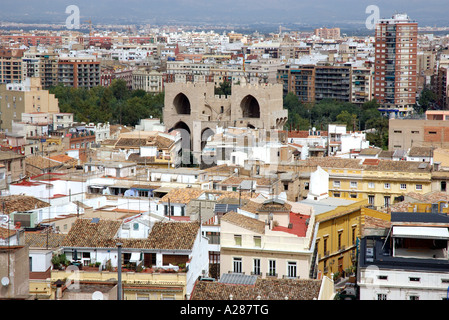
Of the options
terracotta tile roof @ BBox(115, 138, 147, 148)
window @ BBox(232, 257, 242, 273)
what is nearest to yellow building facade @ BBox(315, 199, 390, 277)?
window @ BBox(232, 257, 242, 273)

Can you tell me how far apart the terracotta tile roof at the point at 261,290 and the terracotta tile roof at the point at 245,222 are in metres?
1.13

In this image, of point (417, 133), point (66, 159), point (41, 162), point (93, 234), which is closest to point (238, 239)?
point (93, 234)

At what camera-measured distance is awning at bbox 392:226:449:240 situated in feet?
17.6

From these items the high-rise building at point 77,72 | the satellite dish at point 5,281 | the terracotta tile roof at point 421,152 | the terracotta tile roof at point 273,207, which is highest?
the high-rise building at point 77,72

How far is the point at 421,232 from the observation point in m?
5.47

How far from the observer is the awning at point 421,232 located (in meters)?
5.36

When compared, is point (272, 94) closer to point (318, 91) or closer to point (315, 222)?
point (315, 222)

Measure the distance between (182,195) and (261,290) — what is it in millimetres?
3807

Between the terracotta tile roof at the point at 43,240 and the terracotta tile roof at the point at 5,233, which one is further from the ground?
the terracotta tile roof at the point at 5,233

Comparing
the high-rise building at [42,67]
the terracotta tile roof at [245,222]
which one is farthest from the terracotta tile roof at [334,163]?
the high-rise building at [42,67]

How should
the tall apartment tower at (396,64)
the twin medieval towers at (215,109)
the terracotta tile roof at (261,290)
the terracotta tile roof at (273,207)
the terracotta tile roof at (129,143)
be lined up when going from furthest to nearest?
the tall apartment tower at (396,64) < the twin medieval towers at (215,109) < the terracotta tile roof at (129,143) < the terracotta tile roof at (273,207) < the terracotta tile roof at (261,290)

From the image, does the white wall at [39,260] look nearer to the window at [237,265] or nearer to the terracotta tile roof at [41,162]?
the window at [237,265]

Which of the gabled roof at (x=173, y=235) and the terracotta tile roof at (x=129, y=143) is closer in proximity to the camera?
the gabled roof at (x=173, y=235)

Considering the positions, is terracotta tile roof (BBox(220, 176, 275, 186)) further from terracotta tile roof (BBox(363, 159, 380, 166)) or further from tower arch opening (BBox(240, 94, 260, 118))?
tower arch opening (BBox(240, 94, 260, 118))
